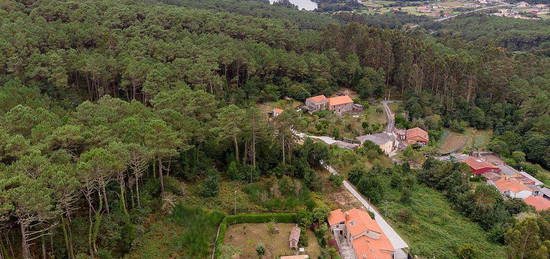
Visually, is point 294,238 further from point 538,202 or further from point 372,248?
point 538,202

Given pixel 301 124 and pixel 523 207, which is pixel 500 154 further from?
pixel 301 124

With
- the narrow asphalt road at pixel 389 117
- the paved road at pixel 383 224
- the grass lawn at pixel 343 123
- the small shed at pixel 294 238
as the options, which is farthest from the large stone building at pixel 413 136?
the small shed at pixel 294 238

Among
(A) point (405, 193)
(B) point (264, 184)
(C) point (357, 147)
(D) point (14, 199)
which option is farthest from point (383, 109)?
(D) point (14, 199)

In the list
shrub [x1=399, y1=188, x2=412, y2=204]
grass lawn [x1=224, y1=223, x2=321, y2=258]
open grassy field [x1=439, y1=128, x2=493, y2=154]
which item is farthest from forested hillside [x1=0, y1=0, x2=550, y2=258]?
shrub [x1=399, y1=188, x2=412, y2=204]

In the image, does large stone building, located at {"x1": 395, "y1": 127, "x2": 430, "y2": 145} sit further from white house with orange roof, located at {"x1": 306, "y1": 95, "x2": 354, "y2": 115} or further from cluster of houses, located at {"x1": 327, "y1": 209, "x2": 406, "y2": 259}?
cluster of houses, located at {"x1": 327, "y1": 209, "x2": 406, "y2": 259}

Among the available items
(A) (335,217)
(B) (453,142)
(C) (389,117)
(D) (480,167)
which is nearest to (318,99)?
(C) (389,117)
